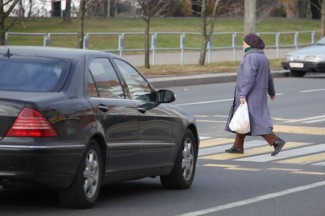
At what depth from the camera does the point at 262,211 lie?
9.69m

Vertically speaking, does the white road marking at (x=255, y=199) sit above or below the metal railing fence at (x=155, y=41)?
below

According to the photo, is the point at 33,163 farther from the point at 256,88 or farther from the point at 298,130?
the point at 298,130

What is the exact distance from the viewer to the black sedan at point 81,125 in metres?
8.62

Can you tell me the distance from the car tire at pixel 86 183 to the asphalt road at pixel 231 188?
90 millimetres

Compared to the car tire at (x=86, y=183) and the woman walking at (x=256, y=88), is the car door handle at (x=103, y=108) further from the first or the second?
the woman walking at (x=256, y=88)

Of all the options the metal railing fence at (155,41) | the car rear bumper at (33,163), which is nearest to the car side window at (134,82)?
the car rear bumper at (33,163)

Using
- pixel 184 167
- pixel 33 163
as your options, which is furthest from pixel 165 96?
pixel 33 163

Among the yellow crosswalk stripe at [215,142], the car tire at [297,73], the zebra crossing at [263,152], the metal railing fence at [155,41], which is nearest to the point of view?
the zebra crossing at [263,152]

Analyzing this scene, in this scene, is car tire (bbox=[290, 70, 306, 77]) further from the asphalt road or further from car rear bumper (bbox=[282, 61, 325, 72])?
the asphalt road

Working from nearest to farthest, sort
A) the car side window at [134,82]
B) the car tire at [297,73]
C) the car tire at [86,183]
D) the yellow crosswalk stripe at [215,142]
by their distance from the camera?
the car tire at [86,183] → the car side window at [134,82] → the yellow crosswalk stripe at [215,142] → the car tire at [297,73]

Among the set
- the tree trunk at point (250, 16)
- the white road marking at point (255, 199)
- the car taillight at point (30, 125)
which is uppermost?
the tree trunk at point (250, 16)

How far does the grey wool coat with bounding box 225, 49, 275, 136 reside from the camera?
14352 mm

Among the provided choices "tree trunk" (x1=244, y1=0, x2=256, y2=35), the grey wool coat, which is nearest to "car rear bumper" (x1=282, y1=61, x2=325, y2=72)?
"tree trunk" (x1=244, y1=0, x2=256, y2=35)

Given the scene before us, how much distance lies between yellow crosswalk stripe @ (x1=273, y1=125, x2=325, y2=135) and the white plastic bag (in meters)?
3.31
